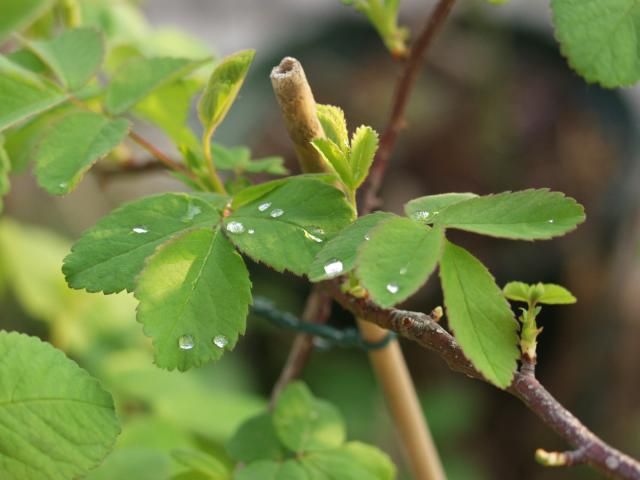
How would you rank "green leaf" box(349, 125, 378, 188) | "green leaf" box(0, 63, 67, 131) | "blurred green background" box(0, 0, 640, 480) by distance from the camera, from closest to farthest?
"green leaf" box(349, 125, 378, 188) < "green leaf" box(0, 63, 67, 131) < "blurred green background" box(0, 0, 640, 480)

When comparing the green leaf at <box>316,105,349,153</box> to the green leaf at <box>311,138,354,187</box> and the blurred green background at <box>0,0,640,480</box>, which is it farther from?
the blurred green background at <box>0,0,640,480</box>

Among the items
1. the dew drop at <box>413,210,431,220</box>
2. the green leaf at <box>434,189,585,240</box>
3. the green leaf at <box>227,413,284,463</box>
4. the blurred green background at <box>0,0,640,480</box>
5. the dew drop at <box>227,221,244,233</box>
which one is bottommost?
the blurred green background at <box>0,0,640,480</box>

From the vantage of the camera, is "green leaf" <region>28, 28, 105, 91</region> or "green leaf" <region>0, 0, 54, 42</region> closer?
"green leaf" <region>28, 28, 105, 91</region>

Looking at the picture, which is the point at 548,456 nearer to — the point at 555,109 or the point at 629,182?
the point at 629,182

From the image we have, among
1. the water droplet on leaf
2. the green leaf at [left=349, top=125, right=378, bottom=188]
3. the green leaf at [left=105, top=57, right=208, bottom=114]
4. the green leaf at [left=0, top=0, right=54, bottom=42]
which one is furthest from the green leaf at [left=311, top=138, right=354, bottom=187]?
the green leaf at [left=0, top=0, right=54, bottom=42]

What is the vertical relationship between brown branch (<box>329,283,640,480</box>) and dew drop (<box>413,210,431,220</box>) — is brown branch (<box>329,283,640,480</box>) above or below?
below

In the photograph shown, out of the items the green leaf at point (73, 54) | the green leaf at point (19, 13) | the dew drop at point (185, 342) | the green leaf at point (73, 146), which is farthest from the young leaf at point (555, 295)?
the green leaf at point (19, 13)

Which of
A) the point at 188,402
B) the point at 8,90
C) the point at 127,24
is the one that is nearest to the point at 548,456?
the point at 8,90
